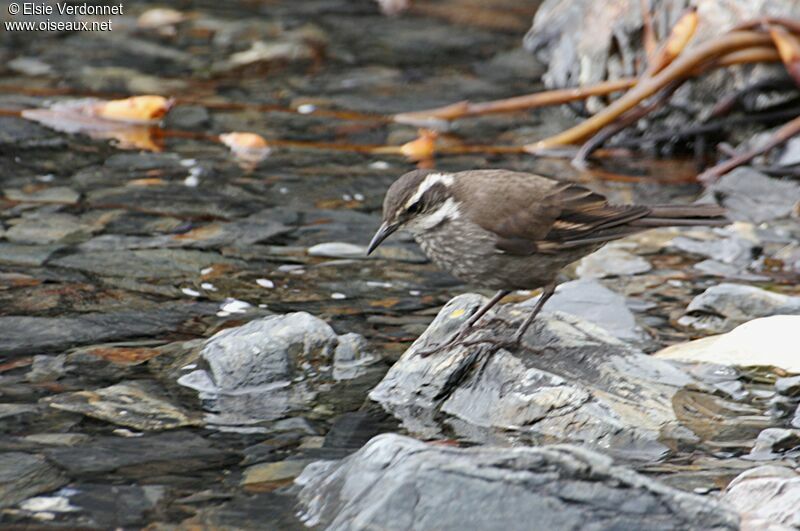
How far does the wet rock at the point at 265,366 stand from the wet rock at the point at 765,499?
1974 millimetres

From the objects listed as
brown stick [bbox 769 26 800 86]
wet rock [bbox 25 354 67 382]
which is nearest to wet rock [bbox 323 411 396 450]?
wet rock [bbox 25 354 67 382]

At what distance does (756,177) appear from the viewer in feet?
29.0

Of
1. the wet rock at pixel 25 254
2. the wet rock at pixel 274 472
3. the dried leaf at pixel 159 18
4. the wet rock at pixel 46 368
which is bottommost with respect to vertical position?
the wet rock at pixel 274 472

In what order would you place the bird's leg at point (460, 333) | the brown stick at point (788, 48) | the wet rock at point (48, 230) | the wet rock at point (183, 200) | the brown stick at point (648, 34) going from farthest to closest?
the brown stick at point (648, 34)
the brown stick at point (788, 48)
the wet rock at point (183, 200)
the wet rock at point (48, 230)
the bird's leg at point (460, 333)

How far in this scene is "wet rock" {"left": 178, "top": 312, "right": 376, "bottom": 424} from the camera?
18.5ft

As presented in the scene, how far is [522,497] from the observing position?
4.13 metres

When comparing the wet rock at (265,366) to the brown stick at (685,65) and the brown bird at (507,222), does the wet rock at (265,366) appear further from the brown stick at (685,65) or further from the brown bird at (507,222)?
the brown stick at (685,65)

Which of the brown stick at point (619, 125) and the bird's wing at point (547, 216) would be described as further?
the brown stick at point (619, 125)

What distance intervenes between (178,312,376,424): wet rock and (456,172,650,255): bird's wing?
981 mm

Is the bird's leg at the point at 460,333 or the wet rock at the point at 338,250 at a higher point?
the bird's leg at the point at 460,333

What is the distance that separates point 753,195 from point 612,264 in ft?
4.94

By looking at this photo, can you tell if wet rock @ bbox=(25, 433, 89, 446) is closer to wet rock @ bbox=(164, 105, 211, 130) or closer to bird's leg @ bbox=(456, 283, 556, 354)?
bird's leg @ bbox=(456, 283, 556, 354)

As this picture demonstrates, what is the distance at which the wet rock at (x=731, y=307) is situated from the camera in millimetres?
6738

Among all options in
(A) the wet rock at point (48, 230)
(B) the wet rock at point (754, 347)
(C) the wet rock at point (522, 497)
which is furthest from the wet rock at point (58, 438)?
(B) the wet rock at point (754, 347)
